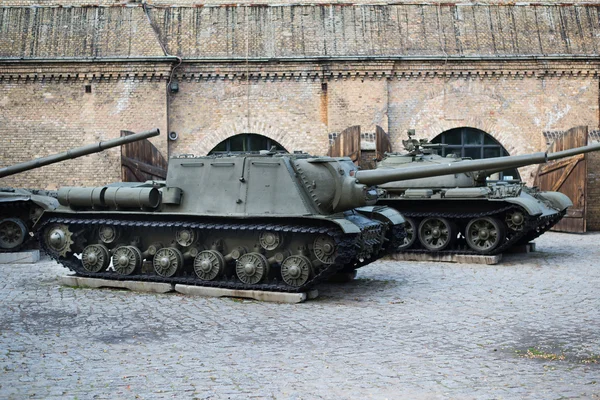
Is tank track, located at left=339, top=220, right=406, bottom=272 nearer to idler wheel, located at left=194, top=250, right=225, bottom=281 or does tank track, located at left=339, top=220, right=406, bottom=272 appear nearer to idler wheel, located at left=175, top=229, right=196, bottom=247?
idler wheel, located at left=194, top=250, right=225, bottom=281

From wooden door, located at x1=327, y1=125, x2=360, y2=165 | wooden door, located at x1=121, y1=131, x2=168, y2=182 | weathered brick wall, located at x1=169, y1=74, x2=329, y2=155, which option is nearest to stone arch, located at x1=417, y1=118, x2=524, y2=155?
wooden door, located at x1=327, y1=125, x2=360, y2=165

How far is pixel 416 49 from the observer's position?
2406 cm

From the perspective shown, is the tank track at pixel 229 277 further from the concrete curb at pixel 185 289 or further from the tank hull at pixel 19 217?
the tank hull at pixel 19 217

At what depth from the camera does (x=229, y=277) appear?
12703mm

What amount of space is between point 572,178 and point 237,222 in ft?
40.6

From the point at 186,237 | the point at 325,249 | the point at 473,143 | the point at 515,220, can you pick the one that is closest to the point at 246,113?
the point at 473,143

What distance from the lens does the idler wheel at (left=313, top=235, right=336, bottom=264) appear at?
38.0ft

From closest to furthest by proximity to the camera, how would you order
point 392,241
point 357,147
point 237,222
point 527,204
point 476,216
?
1. point 237,222
2. point 392,241
3. point 527,204
4. point 476,216
5. point 357,147

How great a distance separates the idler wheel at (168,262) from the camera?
41.4 ft

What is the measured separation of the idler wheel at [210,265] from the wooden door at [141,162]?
837 centimetres

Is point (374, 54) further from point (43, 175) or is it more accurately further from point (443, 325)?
point (443, 325)

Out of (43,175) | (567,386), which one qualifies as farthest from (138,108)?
(567,386)

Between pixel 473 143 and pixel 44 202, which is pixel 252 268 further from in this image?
pixel 473 143

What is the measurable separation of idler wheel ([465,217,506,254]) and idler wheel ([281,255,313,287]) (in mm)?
5457
